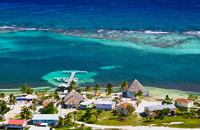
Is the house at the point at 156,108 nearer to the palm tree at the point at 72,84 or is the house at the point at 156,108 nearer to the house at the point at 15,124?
the palm tree at the point at 72,84

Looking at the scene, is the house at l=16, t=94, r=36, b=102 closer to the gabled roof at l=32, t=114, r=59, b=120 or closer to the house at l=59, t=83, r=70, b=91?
the house at l=59, t=83, r=70, b=91

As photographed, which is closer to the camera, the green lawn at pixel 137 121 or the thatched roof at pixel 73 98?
the green lawn at pixel 137 121

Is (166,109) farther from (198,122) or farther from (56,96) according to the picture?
(56,96)

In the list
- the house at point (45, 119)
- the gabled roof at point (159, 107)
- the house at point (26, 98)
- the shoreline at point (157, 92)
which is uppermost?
the shoreline at point (157, 92)

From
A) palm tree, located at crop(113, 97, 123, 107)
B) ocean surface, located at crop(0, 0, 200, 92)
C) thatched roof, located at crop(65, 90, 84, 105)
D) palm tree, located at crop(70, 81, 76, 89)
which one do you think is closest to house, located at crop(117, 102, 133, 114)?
palm tree, located at crop(113, 97, 123, 107)

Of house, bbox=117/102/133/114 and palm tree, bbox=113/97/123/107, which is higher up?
palm tree, bbox=113/97/123/107

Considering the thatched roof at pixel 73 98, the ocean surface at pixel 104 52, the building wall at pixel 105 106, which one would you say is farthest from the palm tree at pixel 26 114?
the ocean surface at pixel 104 52

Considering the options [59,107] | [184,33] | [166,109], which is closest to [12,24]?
[184,33]
